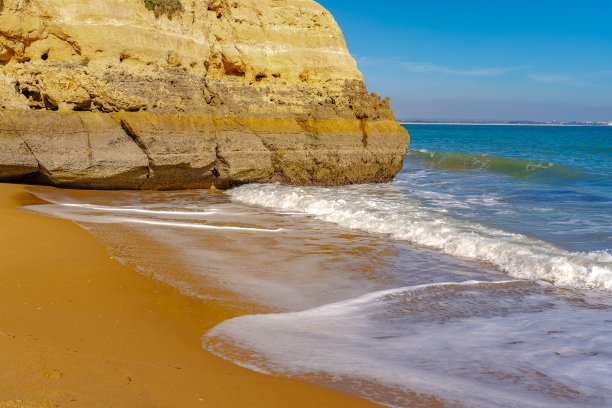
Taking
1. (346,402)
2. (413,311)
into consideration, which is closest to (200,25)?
(413,311)

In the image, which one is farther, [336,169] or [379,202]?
[336,169]

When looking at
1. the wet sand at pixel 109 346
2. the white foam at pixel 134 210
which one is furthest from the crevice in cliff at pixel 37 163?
the wet sand at pixel 109 346

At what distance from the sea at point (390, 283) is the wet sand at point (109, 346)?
0.20 m

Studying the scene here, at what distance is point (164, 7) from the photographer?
446 inches

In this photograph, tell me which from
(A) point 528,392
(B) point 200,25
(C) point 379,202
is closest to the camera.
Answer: (A) point 528,392

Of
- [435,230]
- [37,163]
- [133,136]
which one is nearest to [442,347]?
[435,230]

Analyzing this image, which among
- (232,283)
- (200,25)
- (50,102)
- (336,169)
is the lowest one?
(232,283)

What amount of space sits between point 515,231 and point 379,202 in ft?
9.60

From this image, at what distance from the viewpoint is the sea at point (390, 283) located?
3.31 metres

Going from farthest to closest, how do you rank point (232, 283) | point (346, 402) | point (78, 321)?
point (232, 283)
point (78, 321)
point (346, 402)

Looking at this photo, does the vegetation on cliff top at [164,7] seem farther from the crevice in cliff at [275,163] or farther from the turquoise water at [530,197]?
the turquoise water at [530,197]

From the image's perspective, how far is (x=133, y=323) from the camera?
12.6 feet

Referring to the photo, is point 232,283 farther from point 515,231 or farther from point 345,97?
point 345,97

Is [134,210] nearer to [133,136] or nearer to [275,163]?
[133,136]
